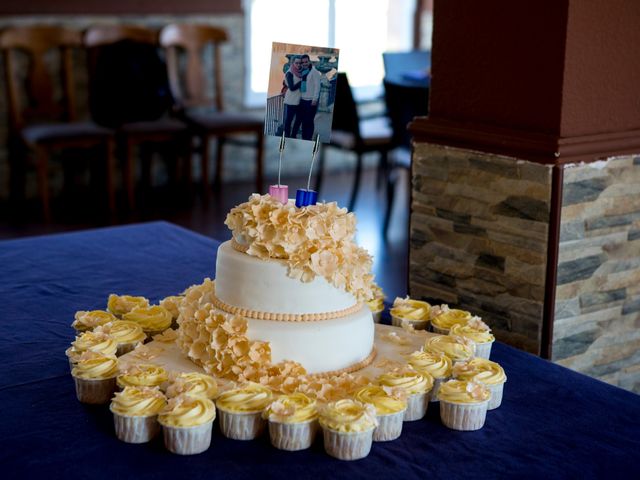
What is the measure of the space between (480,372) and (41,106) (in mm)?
4624

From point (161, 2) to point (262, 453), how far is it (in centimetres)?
520

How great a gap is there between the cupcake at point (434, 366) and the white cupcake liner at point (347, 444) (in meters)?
0.23

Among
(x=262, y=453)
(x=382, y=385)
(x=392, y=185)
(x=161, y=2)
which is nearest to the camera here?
(x=262, y=453)

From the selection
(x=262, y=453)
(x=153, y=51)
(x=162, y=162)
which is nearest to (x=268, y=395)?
(x=262, y=453)

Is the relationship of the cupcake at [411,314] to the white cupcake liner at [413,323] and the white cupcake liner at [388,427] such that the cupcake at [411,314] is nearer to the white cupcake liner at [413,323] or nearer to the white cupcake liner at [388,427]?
the white cupcake liner at [413,323]

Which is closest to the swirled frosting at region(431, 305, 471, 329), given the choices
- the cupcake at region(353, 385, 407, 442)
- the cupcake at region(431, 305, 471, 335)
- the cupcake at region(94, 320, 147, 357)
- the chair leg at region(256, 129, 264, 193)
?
the cupcake at region(431, 305, 471, 335)

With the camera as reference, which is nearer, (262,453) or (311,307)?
(262,453)

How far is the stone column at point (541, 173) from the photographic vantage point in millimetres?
2184

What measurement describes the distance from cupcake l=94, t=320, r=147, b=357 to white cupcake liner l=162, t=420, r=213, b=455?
389mm

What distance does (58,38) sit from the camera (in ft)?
18.9

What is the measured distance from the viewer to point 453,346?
1840 millimetres

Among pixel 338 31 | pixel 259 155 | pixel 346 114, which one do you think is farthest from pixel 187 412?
pixel 338 31

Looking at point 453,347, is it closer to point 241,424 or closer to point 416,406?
point 416,406

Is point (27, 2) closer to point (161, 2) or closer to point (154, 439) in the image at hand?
point (161, 2)
